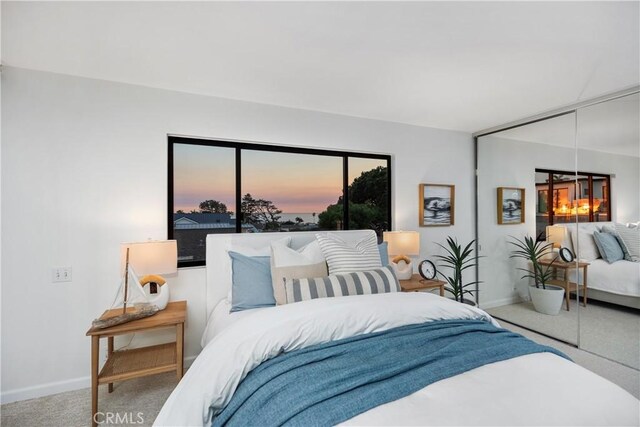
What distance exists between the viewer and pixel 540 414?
3.11 feet

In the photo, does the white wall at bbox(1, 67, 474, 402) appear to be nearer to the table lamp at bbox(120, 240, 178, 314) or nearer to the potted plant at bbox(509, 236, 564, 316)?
the table lamp at bbox(120, 240, 178, 314)

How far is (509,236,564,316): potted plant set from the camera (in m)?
3.11

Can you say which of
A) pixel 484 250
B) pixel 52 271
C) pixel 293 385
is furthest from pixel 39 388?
pixel 484 250

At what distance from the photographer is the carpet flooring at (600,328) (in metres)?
2.53

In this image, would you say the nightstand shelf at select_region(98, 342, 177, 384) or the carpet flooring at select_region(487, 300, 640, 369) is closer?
the nightstand shelf at select_region(98, 342, 177, 384)

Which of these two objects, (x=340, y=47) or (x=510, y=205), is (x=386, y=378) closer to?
(x=340, y=47)

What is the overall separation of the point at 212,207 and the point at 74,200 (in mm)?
1018

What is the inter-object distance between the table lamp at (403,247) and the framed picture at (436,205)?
621 millimetres

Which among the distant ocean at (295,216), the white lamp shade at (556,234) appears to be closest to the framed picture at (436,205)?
the white lamp shade at (556,234)

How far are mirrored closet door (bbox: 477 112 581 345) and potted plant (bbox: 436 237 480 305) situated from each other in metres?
0.34

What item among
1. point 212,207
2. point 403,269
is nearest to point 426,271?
point 403,269

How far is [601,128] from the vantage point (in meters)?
2.73

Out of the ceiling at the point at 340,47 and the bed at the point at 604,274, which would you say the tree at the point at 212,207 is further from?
the bed at the point at 604,274
